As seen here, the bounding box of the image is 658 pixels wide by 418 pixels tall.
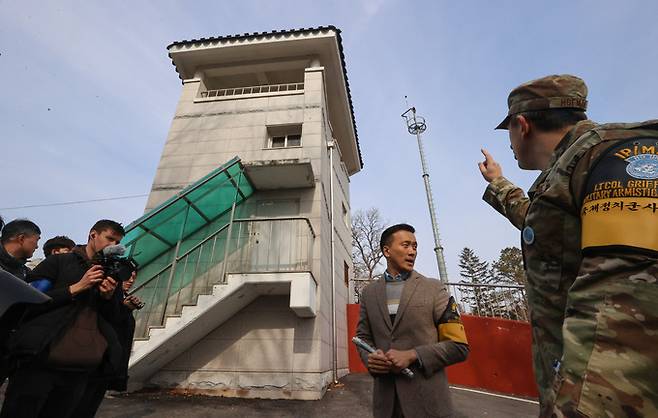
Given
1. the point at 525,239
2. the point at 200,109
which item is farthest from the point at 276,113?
the point at 525,239

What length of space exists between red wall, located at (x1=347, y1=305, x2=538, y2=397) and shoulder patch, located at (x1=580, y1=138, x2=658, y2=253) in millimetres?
7617

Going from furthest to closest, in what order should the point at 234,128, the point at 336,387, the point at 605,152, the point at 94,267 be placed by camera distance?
1. the point at 234,128
2. the point at 336,387
3. the point at 94,267
4. the point at 605,152

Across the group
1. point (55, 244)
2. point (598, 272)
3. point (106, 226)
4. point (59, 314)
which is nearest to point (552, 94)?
point (598, 272)

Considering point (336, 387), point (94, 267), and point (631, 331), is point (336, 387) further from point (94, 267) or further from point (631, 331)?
point (631, 331)

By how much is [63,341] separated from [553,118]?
326cm

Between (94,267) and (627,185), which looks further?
(94,267)

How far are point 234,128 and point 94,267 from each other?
7.27 metres

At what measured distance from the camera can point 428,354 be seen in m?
1.79

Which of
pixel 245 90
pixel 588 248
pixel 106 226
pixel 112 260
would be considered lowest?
pixel 588 248

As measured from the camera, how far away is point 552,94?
117 cm

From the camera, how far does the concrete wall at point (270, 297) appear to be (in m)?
5.98

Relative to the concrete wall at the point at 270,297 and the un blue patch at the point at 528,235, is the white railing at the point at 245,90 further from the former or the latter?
the un blue patch at the point at 528,235

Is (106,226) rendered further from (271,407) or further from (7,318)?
(271,407)

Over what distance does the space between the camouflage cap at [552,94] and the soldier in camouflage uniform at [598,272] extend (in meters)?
0.13
